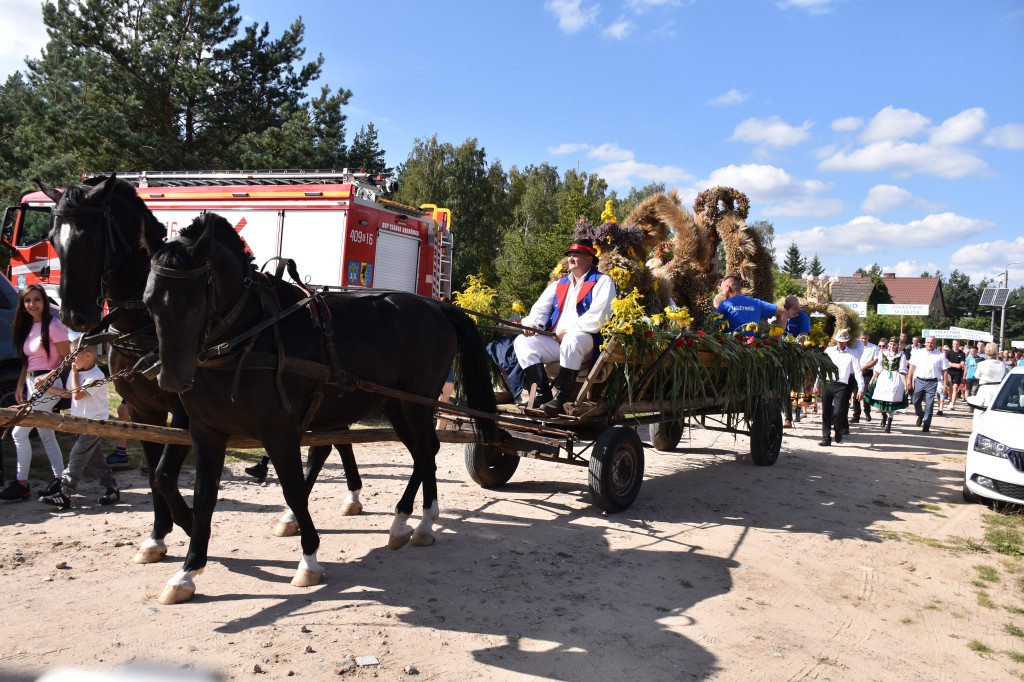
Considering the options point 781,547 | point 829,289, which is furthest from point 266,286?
point 829,289

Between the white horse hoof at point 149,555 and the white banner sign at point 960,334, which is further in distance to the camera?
the white banner sign at point 960,334

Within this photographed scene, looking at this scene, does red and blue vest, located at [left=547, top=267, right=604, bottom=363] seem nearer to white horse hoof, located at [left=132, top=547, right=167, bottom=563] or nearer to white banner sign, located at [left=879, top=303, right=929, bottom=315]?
white horse hoof, located at [left=132, top=547, right=167, bottom=563]

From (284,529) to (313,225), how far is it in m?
6.05

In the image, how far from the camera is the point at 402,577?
418cm

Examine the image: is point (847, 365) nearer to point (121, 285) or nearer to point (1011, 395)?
point (1011, 395)

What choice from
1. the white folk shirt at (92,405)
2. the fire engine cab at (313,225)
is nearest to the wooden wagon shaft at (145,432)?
the white folk shirt at (92,405)

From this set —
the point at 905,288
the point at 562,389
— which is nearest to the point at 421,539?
the point at 562,389

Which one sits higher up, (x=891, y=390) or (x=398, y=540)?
(x=891, y=390)

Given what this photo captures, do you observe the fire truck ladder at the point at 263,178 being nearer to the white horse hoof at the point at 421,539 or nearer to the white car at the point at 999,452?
the white horse hoof at the point at 421,539

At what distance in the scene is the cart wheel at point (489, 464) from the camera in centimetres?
642

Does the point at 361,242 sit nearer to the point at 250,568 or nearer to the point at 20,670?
the point at 250,568

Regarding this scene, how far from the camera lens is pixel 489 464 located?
21.7 ft

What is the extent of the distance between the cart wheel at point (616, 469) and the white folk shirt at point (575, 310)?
3.14ft

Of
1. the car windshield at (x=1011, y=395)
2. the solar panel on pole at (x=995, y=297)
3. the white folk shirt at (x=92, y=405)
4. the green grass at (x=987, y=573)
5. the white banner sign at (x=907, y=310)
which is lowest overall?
the green grass at (x=987, y=573)
